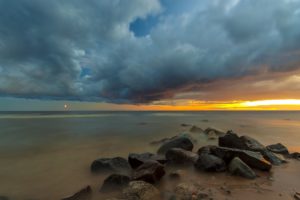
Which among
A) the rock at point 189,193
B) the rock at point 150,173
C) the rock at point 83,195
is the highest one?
the rock at point 150,173

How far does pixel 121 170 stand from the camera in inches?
311

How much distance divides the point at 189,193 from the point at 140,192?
4.39 feet

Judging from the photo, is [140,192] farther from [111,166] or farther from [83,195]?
[111,166]

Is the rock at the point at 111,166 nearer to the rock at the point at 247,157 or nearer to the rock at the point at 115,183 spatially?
the rock at the point at 115,183

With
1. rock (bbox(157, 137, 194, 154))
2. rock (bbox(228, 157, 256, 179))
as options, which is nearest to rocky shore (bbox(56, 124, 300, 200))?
rock (bbox(228, 157, 256, 179))

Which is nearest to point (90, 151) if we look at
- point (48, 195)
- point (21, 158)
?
point (21, 158)

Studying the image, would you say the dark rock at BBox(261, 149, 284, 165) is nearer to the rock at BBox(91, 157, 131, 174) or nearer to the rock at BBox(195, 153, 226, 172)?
the rock at BBox(195, 153, 226, 172)

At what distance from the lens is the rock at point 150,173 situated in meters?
6.59

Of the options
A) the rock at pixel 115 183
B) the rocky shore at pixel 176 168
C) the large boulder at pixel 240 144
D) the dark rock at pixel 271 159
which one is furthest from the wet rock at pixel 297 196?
the rock at pixel 115 183

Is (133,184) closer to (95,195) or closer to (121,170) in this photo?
(95,195)

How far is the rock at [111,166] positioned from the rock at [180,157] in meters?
1.96

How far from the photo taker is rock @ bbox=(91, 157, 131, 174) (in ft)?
26.0

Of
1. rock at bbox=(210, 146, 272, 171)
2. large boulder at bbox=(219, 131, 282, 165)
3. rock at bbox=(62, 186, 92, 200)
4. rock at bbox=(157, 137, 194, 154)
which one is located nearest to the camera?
rock at bbox=(62, 186, 92, 200)

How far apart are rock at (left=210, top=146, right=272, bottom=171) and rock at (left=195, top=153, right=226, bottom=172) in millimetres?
382
